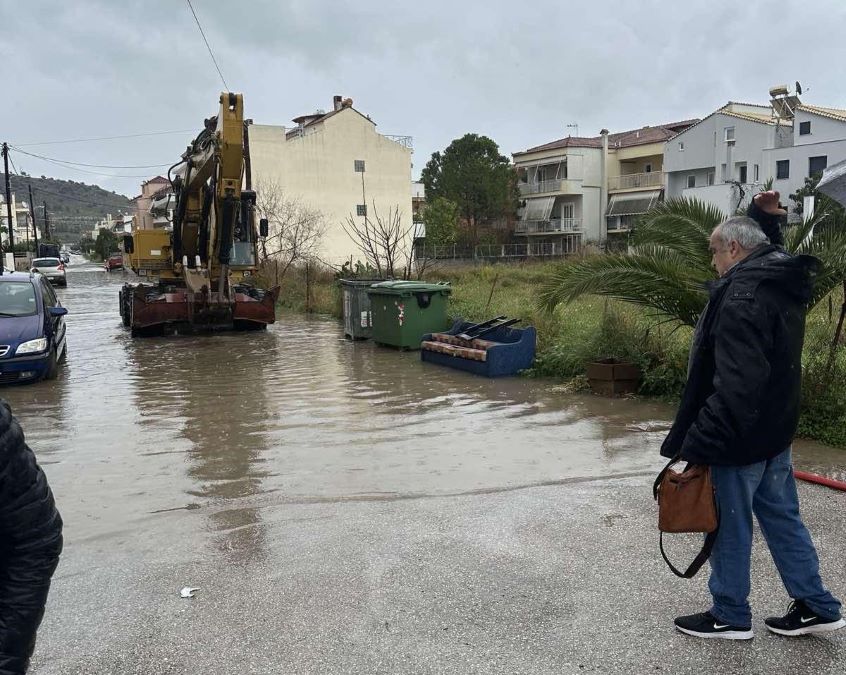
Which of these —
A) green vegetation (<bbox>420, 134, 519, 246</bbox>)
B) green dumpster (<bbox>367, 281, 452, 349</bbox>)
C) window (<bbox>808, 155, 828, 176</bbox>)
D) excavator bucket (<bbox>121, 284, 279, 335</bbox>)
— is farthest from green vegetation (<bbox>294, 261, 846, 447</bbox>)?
green vegetation (<bbox>420, 134, 519, 246</bbox>)

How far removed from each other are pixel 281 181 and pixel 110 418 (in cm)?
3684

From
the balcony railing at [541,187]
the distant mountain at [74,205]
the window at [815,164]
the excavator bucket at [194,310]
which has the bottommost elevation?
the excavator bucket at [194,310]

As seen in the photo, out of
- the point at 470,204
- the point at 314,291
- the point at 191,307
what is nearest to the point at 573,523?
the point at 191,307

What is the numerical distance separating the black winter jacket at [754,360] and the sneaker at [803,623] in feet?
2.52

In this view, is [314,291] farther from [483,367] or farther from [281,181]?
[281,181]

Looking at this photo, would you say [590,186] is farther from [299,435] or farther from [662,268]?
[299,435]

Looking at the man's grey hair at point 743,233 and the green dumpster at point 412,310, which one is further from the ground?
the man's grey hair at point 743,233

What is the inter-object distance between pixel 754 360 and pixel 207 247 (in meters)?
15.9

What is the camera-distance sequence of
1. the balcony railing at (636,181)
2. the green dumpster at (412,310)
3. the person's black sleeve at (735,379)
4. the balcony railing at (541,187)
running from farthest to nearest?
1. the balcony railing at (541,187)
2. the balcony railing at (636,181)
3. the green dumpster at (412,310)
4. the person's black sleeve at (735,379)

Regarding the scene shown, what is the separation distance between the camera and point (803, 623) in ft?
11.6

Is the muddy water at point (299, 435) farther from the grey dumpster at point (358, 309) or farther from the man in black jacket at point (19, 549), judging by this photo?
the man in black jacket at point (19, 549)

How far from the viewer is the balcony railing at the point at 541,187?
5662 cm

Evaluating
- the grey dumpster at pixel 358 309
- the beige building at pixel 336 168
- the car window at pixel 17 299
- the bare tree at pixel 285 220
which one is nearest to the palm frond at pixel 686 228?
the grey dumpster at pixel 358 309

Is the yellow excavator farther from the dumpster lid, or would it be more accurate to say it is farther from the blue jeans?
the blue jeans
